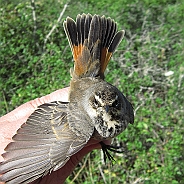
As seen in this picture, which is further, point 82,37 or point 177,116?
point 177,116

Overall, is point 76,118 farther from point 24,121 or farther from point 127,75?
point 127,75

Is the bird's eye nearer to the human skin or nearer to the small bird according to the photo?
the small bird

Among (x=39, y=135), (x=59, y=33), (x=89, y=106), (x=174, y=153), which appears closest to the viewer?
(x=39, y=135)

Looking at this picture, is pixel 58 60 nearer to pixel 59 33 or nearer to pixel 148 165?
pixel 59 33

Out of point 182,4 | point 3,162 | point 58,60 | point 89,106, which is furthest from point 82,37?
point 182,4

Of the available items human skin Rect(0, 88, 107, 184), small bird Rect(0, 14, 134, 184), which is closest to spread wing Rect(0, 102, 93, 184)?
small bird Rect(0, 14, 134, 184)

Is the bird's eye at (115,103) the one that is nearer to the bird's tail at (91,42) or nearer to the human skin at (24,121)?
the human skin at (24,121)

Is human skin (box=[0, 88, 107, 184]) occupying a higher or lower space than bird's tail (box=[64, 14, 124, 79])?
lower
